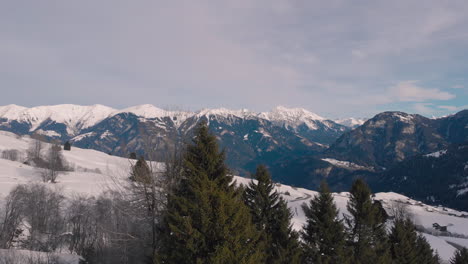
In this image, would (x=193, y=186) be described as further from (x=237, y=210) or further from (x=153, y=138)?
(x=153, y=138)

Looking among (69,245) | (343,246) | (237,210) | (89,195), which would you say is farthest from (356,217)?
(89,195)

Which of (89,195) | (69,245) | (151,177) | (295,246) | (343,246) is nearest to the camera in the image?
(151,177)

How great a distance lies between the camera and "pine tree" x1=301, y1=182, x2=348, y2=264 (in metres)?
27.6

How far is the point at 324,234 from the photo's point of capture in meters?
28.0

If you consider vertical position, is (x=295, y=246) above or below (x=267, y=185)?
below

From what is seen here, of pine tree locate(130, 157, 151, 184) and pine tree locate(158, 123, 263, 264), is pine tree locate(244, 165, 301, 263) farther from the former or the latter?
pine tree locate(130, 157, 151, 184)

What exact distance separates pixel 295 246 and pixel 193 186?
52.3ft

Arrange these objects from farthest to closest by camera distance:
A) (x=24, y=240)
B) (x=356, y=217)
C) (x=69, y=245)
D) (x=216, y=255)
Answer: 1. (x=69, y=245)
2. (x=24, y=240)
3. (x=356, y=217)
4. (x=216, y=255)

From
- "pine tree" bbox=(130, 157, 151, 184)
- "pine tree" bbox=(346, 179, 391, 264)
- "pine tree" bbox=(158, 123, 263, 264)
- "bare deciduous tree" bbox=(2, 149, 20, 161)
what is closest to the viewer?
"pine tree" bbox=(158, 123, 263, 264)

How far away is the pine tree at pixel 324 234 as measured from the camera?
27625mm

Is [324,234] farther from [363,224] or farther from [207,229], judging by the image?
[207,229]

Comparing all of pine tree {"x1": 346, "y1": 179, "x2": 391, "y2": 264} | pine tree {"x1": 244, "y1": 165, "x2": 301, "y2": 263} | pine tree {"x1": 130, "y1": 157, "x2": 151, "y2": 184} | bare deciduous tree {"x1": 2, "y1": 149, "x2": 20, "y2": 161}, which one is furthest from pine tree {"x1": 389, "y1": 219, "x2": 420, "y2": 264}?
bare deciduous tree {"x1": 2, "y1": 149, "x2": 20, "y2": 161}

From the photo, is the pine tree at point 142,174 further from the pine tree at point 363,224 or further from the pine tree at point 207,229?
the pine tree at point 363,224

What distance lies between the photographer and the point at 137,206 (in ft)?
62.1
